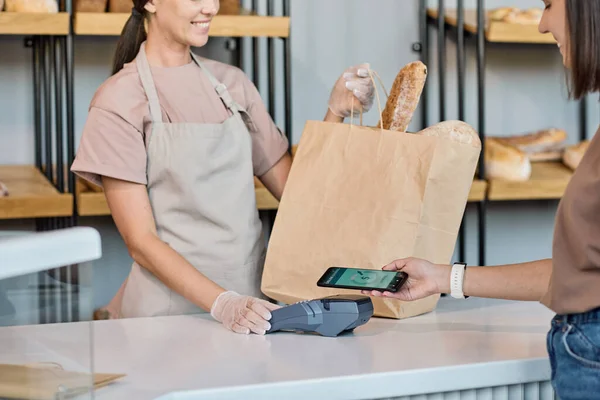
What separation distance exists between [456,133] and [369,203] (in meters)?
0.19

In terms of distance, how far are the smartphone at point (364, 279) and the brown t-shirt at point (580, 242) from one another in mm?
332

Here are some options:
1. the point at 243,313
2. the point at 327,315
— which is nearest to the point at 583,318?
the point at 327,315

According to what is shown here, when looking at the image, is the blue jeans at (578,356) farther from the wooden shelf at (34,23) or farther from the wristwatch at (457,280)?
the wooden shelf at (34,23)

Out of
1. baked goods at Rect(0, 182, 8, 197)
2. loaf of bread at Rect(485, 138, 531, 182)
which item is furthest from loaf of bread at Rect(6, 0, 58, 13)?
loaf of bread at Rect(485, 138, 531, 182)

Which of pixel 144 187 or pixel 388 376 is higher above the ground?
pixel 144 187

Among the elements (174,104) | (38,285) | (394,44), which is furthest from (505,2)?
(38,285)

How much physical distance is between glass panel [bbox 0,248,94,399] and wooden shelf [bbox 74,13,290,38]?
1.76m

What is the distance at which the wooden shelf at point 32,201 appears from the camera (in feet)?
7.45

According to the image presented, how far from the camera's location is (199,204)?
168 cm

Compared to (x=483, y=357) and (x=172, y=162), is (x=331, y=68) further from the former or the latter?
(x=483, y=357)

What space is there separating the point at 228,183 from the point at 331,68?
1350 millimetres

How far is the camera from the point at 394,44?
3029 mm

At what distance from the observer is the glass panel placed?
28.4 inches

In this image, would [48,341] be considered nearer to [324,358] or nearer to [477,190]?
[324,358]
